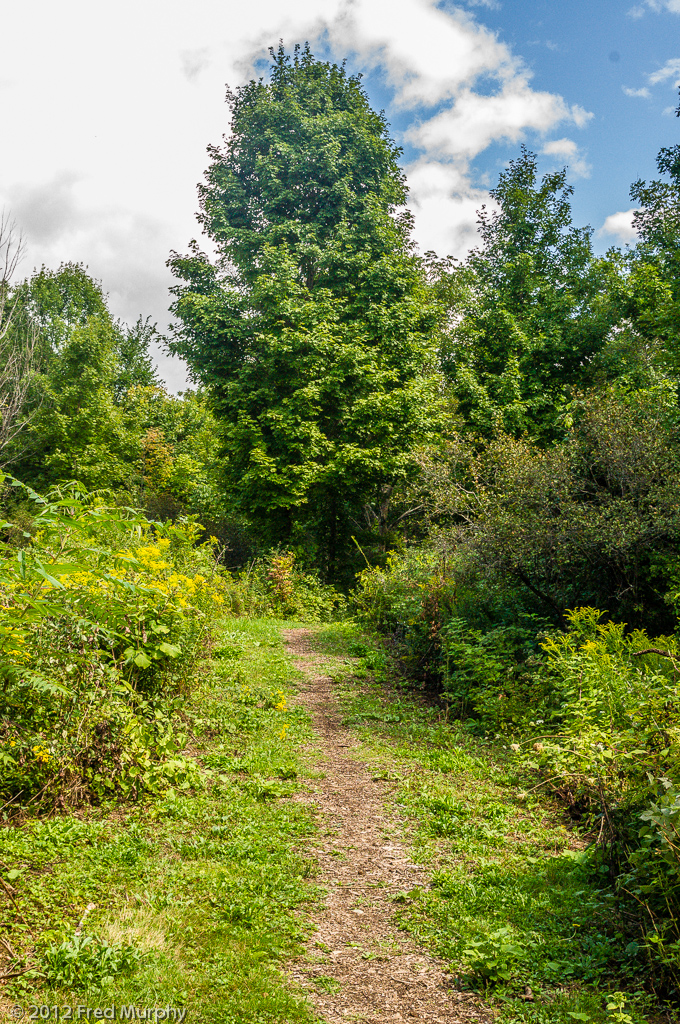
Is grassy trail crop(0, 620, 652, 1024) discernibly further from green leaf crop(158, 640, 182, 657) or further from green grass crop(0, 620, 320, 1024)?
green leaf crop(158, 640, 182, 657)

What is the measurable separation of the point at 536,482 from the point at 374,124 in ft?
58.6

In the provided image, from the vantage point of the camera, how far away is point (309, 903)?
153 inches

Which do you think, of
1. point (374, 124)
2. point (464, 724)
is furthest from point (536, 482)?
point (374, 124)

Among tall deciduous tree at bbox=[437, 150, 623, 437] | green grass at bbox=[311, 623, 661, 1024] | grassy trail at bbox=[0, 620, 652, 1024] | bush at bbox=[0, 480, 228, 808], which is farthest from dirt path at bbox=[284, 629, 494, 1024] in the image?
tall deciduous tree at bbox=[437, 150, 623, 437]

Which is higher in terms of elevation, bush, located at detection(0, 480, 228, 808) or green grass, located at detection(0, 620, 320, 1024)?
bush, located at detection(0, 480, 228, 808)

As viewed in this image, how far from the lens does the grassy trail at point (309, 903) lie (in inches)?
117

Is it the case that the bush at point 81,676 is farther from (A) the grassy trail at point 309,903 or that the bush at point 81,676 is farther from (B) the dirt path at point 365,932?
(B) the dirt path at point 365,932

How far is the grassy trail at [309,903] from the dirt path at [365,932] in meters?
0.01

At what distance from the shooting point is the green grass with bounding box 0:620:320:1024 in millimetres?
2906

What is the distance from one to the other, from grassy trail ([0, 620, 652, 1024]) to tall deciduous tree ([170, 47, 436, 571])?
40.3ft

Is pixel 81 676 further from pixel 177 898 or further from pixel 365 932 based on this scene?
pixel 365 932

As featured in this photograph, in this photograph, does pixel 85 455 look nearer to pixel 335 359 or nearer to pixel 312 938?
pixel 335 359

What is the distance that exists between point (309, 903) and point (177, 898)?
0.83m

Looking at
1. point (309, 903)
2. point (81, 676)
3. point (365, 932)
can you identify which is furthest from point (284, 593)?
point (365, 932)
